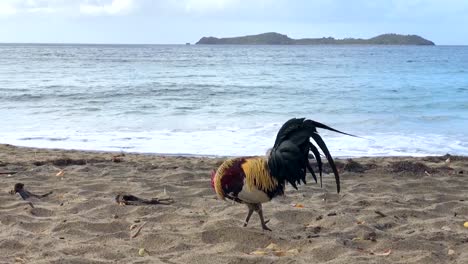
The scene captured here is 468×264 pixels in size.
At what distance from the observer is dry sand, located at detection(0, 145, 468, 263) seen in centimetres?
452

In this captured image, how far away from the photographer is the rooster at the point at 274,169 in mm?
4734

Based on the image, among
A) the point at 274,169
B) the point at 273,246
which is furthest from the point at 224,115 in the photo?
the point at 273,246

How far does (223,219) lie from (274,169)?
95cm

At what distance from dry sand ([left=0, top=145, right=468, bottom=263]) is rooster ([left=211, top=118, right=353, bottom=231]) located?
1.21 feet

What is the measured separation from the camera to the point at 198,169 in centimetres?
845

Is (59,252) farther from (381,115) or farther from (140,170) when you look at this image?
(381,115)

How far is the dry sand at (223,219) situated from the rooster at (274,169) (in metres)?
0.37

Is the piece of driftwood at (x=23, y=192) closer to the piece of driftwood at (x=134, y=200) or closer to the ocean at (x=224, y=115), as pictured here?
the piece of driftwood at (x=134, y=200)

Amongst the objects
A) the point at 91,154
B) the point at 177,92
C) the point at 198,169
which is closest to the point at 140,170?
the point at 198,169

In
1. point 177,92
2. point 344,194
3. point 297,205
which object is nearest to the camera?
point 297,205

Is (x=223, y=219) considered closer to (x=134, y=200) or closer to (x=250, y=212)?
(x=250, y=212)

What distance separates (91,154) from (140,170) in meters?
2.47

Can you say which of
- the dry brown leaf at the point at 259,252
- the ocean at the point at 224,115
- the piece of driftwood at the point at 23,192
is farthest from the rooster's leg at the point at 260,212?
the ocean at the point at 224,115

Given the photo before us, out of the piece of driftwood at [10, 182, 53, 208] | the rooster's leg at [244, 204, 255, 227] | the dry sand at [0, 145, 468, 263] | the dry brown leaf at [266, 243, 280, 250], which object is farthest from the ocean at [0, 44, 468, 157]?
the dry brown leaf at [266, 243, 280, 250]
